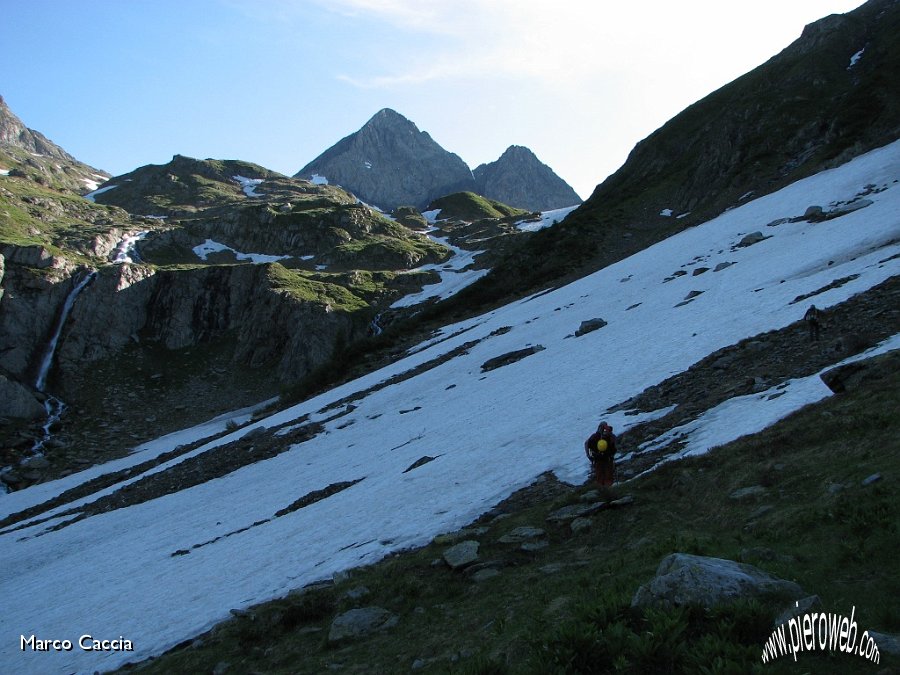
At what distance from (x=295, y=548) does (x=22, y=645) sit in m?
8.59

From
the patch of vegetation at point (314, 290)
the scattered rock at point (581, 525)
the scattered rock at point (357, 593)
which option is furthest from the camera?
the patch of vegetation at point (314, 290)

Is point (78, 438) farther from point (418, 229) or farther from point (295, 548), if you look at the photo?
point (418, 229)

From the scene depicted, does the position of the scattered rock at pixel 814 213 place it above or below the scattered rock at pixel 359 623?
above

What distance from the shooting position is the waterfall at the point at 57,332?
75688 millimetres

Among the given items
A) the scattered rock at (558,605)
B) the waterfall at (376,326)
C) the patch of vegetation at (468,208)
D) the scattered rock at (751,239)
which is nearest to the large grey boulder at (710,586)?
the scattered rock at (558,605)

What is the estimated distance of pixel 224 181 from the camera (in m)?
186

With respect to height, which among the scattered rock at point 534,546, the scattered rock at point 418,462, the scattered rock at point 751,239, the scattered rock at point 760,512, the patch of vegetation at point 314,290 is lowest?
the scattered rock at point 534,546

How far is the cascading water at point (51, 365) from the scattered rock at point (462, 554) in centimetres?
6505

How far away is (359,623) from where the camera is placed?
1063 centimetres

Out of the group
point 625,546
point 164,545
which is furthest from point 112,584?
point 625,546

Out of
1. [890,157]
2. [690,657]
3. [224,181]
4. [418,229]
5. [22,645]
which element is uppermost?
[224,181]

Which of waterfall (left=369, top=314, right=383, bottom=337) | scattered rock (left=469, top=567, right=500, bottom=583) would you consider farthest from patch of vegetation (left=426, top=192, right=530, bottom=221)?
scattered rock (left=469, top=567, right=500, bottom=583)

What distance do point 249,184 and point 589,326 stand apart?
7109 inches

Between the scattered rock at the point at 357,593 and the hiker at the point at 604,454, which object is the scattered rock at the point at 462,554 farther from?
the hiker at the point at 604,454
